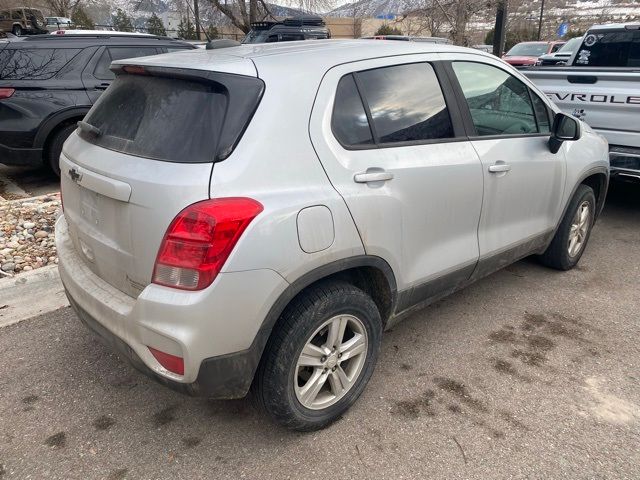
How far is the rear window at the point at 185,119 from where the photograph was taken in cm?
212

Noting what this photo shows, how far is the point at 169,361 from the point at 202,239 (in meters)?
0.52

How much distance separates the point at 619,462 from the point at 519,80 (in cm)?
242

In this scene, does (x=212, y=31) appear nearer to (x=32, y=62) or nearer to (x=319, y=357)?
(x=32, y=62)

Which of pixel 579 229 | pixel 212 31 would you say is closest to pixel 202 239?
pixel 579 229

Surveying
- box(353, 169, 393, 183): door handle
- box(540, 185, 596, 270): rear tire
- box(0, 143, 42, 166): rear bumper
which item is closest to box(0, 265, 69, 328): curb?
box(353, 169, 393, 183): door handle

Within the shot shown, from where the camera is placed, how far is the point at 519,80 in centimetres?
357

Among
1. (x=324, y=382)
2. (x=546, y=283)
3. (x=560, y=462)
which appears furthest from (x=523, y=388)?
(x=546, y=283)

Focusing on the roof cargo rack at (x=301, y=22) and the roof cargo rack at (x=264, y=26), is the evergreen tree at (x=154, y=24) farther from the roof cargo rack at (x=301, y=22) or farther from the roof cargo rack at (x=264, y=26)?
the roof cargo rack at (x=301, y=22)

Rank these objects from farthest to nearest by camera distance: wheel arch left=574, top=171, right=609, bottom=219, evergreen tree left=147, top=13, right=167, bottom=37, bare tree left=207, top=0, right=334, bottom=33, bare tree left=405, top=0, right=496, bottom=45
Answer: evergreen tree left=147, top=13, right=167, bottom=37
bare tree left=207, top=0, right=334, bottom=33
bare tree left=405, top=0, right=496, bottom=45
wheel arch left=574, top=171, right=609, bottom=219

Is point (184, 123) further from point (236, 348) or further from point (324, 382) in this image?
point (324, 382)

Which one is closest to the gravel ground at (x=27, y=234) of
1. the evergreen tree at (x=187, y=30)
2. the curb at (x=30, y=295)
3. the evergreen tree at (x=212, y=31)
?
the curb at (x=30, y=295)

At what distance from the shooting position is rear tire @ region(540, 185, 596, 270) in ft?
13.5

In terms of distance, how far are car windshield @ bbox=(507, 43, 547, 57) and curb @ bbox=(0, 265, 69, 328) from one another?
20.0 meters

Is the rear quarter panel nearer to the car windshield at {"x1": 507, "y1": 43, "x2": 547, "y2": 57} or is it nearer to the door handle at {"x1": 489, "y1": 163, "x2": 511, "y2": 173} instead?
the door handle at {"x1": 489, "y1": 163, "x2": 511, "y2": 173}
